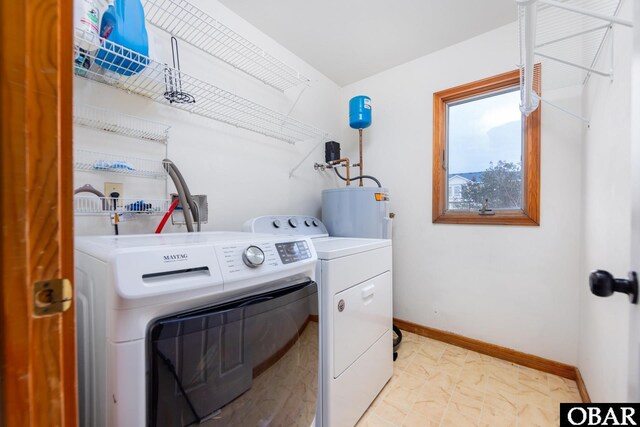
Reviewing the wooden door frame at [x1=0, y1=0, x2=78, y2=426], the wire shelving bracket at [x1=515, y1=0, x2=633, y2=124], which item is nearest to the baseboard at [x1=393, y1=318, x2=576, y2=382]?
the wire shelving bracket at [x1=515, y1=0, x2=633, y2=124]

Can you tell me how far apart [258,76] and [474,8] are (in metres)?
1.52

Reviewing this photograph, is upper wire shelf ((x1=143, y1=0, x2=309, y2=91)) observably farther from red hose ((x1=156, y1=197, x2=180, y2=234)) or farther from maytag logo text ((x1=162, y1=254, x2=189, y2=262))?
maytag logo text ((x1=162, y1=254, x2=189, y2=262))

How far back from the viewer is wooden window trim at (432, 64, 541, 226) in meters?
1.78

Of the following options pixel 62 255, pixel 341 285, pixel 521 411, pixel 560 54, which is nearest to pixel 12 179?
pixel 62 255

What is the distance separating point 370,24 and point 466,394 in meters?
2.52

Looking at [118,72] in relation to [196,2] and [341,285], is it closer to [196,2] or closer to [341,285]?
A: [196,2]

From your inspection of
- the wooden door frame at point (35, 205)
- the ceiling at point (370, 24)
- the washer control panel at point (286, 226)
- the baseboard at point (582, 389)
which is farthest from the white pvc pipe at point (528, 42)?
the baseboard at point (582, 389)

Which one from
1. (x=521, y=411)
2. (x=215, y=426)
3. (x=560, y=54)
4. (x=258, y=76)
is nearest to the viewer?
(x=215, y=426)

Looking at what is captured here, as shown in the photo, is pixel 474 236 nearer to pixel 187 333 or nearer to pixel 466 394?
pixel 466 394

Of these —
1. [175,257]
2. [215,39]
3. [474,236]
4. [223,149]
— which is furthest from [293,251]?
[474,236]

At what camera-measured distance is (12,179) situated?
34cm

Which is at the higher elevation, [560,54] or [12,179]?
[560,54]

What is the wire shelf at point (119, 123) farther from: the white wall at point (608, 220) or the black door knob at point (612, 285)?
the white wall at point (608, 220)

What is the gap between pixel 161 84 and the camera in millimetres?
1290
